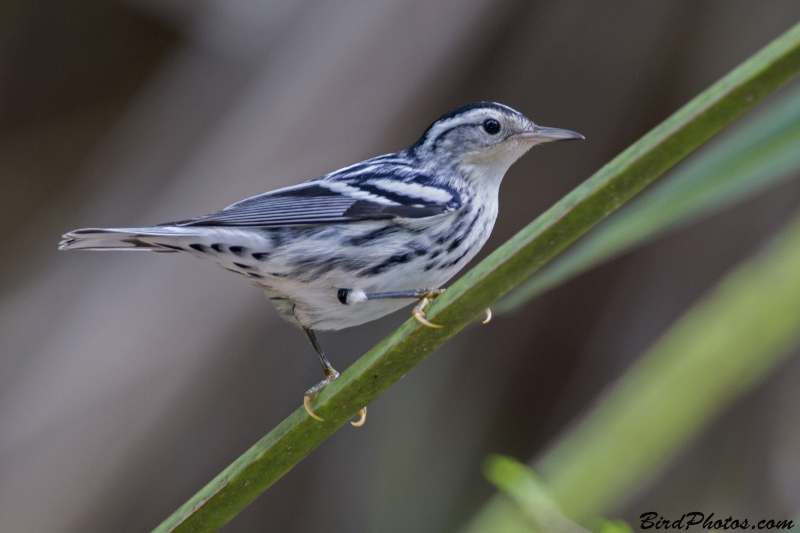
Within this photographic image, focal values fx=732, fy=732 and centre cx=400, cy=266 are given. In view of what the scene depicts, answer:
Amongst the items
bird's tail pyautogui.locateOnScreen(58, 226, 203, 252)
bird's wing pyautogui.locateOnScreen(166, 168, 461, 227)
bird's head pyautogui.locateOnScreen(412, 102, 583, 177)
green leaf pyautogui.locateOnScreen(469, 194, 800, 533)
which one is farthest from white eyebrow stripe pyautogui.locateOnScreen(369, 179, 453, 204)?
green leaf pyautogui.locateOnScreen(469, 194, 800, 533)

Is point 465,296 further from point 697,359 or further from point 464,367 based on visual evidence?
point 464,367

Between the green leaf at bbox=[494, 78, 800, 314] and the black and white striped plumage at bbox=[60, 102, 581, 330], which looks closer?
the green leaf at bbox=[494, 78, 800, 314]

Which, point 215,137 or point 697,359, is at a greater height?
point 215,137

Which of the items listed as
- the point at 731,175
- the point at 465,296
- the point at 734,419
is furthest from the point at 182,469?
the point at 731,175

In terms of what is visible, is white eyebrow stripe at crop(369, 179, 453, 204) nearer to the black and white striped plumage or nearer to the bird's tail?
the black and white striped plumage

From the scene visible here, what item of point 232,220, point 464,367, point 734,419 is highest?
point 232,220

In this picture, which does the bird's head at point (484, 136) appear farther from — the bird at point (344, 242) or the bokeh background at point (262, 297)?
the bokeh background at point (262, 297)
